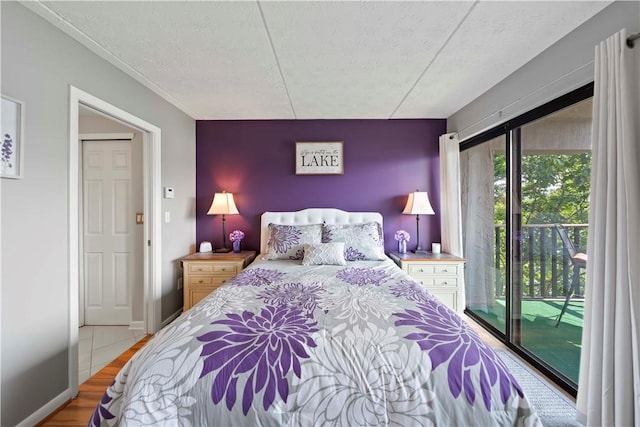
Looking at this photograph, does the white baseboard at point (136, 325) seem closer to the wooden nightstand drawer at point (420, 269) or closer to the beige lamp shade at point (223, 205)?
the beige lamp shade at point (223, 205)

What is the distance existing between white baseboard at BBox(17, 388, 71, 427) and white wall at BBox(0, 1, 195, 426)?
21mm

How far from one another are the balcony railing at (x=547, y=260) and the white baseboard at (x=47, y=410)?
3.66 m

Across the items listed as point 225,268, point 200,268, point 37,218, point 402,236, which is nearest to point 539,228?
point 402,236

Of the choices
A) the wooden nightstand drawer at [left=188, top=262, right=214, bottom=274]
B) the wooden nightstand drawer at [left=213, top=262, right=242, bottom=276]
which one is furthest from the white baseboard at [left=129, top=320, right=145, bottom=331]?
the wooden nightstand drawer at [left=213, top=262, right=242, bottom=276]

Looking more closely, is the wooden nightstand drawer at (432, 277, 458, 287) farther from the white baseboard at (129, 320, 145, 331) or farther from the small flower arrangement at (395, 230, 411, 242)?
the white baseboard at (129, 320, 145, 331)

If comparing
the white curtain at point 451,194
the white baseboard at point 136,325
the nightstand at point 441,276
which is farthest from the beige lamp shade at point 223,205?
the white curtain at point 451,194

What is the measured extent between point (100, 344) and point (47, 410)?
1025 mm

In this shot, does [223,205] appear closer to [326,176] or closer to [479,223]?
[326,176]

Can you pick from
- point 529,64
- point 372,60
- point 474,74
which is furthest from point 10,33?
point 529,64

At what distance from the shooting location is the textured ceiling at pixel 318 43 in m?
1.58

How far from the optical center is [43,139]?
1660mm

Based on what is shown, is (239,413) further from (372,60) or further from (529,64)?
(529,64)

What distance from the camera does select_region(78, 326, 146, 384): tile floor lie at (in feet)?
7.35

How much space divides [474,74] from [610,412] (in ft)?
8.12
